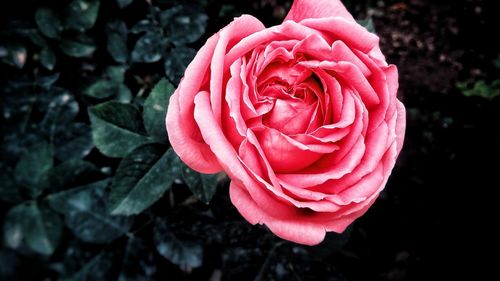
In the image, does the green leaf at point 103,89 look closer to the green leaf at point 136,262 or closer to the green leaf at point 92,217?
the green leaf at point 92,217

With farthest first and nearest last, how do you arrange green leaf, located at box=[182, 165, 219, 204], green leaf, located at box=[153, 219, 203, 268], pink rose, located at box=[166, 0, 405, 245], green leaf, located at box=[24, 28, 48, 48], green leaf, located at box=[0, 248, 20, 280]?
green leaf, located at box=[0, 248, 20, 280]
green leaf, located at box=[24, 28, 48, 48]
green leaf, located at box=[153, 219, 203, 268]
green leaf, located at box=[182, 165, 219, 204]
pink rose, located at box=[166, 0, 405, 245]

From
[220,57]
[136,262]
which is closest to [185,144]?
[220,57]

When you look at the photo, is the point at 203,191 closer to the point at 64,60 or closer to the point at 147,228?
the point at 147,228

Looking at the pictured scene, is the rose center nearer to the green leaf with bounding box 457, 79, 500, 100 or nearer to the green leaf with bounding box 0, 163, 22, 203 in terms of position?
the green leaf with bounding box 457, 79, 500, 100

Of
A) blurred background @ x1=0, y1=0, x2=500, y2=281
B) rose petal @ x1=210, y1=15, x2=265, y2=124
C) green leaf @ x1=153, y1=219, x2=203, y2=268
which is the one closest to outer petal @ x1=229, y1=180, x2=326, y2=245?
rose petal @ x1=210, y1=15, x2=265, y2=124

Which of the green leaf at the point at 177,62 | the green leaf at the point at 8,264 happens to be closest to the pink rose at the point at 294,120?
the green leaf at the point at 177,62

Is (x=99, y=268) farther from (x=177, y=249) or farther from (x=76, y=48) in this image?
(x=76, y=48)
